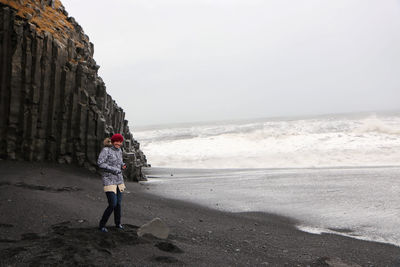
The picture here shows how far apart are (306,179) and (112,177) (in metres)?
11.2

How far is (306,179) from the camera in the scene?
1561 centimetres

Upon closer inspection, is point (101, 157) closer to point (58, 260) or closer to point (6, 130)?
point (58, 260)

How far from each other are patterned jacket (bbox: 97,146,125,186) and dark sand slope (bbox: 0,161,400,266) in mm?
880

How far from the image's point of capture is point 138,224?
7234 millimetres

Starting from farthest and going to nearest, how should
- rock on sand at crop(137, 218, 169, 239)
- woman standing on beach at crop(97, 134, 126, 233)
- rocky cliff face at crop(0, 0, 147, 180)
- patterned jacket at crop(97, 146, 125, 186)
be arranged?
rocky cliff face at crop(0, 0, 147, 180)
patterned jacket at crop(97, 146, 125, 186)
woman standing on beach at crop(97, 134, 126, 233)
rock on sand at crop(137, 218, 169, 239)

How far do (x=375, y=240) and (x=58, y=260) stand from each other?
6.06 m

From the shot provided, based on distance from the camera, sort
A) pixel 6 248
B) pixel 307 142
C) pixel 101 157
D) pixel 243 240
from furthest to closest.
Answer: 1. pixel 307 142
2. pixel 243 240
3. pixel 101 157
4. pixel 6 248

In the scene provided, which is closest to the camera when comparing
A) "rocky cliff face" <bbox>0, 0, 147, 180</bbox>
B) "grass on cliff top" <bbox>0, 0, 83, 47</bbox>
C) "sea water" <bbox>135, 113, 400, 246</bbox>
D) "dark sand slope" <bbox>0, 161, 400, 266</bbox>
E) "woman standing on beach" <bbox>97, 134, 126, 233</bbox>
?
"dark sand slope" <bbox>0, 161, 400, 266</bbox>

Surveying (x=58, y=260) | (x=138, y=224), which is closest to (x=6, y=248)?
(x=58, y=260)

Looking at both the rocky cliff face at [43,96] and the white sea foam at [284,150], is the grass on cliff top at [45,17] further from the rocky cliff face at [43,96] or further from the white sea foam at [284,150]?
the white sea foam at [284,150]

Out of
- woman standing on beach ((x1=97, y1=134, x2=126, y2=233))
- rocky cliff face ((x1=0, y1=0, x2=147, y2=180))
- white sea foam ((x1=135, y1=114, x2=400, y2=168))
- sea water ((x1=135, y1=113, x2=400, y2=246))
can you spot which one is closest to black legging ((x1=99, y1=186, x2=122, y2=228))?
woman standing on beach ((x1=97, y1=134, x2=126, y2=233))

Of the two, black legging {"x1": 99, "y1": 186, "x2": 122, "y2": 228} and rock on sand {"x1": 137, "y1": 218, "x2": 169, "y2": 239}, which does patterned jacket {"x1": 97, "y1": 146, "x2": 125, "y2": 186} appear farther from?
rock on sand {"x1": 137, "y1": 218, "x2": 169, "y2": 239}

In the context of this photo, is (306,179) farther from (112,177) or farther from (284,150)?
(284,150)

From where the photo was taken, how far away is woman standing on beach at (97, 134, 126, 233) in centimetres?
629
